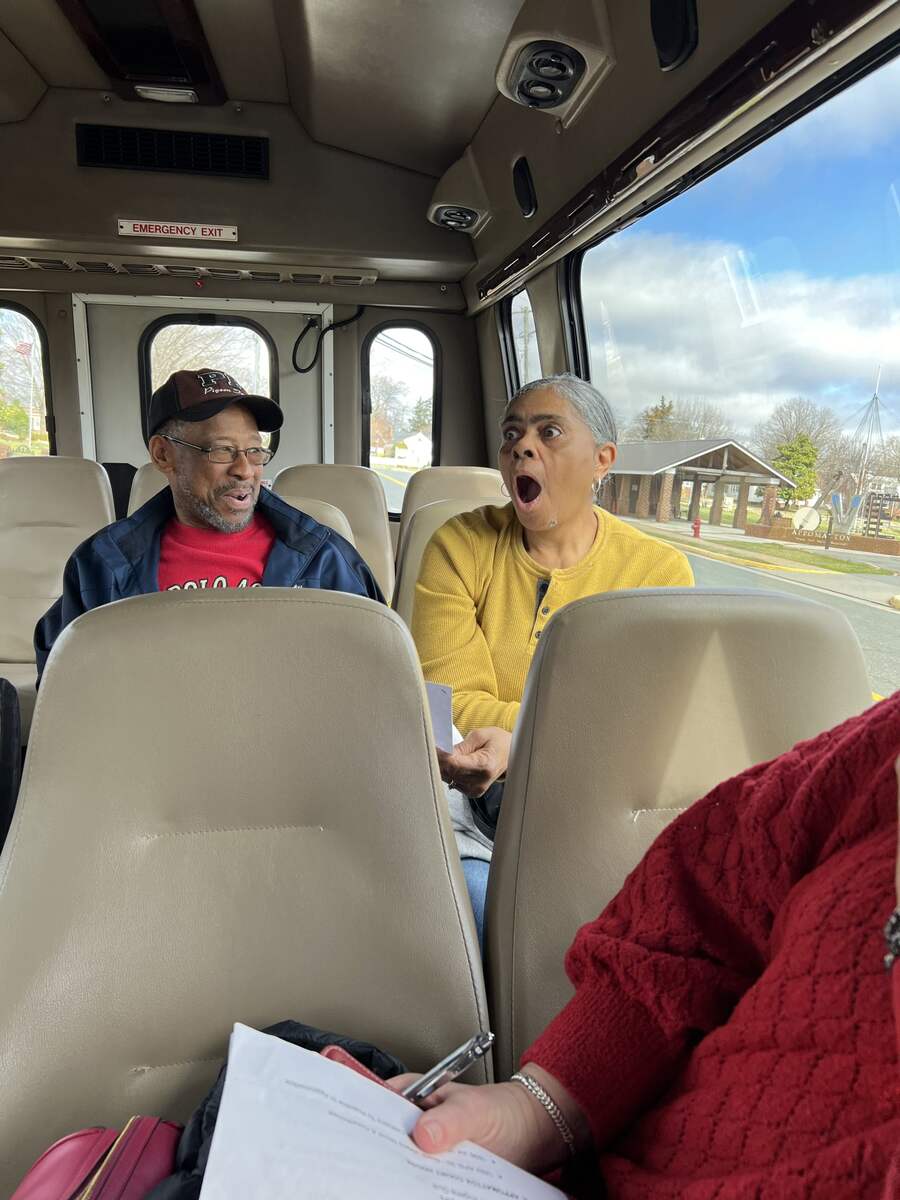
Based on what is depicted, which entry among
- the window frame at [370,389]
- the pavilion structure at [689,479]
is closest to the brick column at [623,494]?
the pavilion structure at [689,479]

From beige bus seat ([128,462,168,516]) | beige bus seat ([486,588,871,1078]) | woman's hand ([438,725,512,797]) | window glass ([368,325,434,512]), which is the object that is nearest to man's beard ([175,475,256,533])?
woman's hand ([438,725,512,797])

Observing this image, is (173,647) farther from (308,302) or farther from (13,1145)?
(308,302)

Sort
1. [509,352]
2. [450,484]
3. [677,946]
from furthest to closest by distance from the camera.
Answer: [509,352]
[450,484]
[677,946]

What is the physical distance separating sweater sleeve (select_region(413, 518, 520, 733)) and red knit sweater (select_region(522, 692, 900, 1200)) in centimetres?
109

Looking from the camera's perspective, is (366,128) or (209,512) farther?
(366,128)

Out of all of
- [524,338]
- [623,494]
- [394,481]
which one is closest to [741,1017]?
[623,494]

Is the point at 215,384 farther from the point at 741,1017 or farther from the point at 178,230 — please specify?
the point at 178,230

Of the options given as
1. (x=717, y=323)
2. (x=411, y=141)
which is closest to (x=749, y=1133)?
(x=717, y=323)

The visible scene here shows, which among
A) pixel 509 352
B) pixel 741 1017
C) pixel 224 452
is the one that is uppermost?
pixel 509 352

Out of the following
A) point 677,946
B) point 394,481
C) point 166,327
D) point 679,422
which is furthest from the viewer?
point 394,481

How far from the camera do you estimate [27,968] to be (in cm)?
102

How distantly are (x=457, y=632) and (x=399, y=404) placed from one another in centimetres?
467

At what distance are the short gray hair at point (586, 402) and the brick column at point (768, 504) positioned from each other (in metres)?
0.64

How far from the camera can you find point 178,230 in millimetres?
5223
